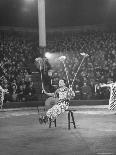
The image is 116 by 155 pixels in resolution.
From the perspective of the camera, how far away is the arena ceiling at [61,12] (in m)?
30.5

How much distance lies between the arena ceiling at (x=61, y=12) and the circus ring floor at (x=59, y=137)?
55.1ft

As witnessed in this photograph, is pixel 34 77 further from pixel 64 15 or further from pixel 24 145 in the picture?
pixel 24 145

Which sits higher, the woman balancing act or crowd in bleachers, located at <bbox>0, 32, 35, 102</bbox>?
crowd in bleachers, located at <bbox>0, 32, 35, 102</bbox>

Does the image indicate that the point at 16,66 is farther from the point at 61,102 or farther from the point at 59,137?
the point at 59,137

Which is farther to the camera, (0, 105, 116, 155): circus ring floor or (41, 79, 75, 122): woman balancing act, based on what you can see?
(41, 79, 75, 122): woman balancing act

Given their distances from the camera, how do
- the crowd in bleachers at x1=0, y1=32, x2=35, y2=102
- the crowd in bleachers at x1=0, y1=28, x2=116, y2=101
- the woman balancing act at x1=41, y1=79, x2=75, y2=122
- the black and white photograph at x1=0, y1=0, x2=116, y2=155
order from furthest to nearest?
the crowd in bleachers at x1=0, y1=28, x2=116, y2=101 < the crowd in bleachers at x1=0, y1=32, x2=35, y2=102 < the woman balancing act at x1=41, y1=79, x2=75, y2=122 < the black and white photograph at x1=0, y1=0, x2=116, y2=155

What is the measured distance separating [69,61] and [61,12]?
7.60 m

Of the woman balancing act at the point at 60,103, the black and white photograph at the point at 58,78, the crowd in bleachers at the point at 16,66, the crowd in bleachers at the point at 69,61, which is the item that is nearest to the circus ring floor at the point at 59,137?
the black and white photograph at the point at 58,78

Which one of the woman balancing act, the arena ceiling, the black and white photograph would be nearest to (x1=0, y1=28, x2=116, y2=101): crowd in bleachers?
the black and white photograph

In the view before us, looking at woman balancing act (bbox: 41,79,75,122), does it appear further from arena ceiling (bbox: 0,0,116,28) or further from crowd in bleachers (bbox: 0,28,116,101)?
arena ceiling (bbox: 0,0,116,28)

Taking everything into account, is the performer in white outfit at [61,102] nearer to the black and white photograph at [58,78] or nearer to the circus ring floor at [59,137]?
the black and white photograph at [58,78]

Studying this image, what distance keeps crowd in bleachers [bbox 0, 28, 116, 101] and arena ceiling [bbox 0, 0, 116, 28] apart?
4.11 feet

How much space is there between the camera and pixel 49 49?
31.3m

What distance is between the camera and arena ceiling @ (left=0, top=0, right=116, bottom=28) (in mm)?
30500
